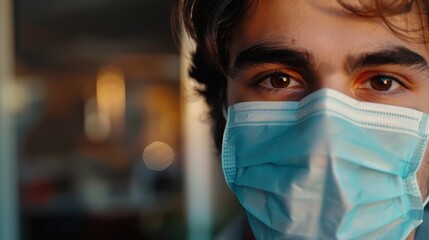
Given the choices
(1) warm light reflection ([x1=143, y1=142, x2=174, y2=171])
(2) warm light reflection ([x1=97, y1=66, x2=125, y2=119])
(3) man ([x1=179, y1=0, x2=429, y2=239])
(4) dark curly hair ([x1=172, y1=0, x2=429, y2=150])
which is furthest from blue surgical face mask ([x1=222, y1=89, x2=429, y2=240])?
(2) warm light reflection ([x1=97, y1=66, x2=125, y2=119])

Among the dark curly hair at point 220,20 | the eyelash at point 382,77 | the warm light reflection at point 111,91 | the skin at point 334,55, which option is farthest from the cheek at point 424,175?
the warm light reflection at point 111,91

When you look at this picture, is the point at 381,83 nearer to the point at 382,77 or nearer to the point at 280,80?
the point at 382,77

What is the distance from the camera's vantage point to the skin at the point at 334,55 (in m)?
1.05

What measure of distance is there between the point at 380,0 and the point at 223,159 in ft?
1.37

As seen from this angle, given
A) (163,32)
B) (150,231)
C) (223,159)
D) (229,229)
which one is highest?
(163,32)

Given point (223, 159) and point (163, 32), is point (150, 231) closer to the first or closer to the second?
point (163, 32)

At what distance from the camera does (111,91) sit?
5.20m

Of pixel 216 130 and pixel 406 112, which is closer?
pixel 406 112

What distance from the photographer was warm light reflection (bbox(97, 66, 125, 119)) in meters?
5.08

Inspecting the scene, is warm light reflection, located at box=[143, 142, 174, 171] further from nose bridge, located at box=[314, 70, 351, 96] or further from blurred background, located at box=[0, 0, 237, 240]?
nose bridge, located at box=[314, 70, 351, 96]

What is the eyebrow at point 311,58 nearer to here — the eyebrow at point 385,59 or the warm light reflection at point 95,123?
the eyebrow at point 385,59

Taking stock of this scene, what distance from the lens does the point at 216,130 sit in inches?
61.9

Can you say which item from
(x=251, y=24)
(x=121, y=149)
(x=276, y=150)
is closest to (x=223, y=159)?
(x=276, y=150)

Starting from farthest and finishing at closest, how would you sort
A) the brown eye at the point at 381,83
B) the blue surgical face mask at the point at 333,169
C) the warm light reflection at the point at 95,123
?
1. the warm light reflection at the point at 95,123
2. the brown eye at the point at 381,83
3. the blue surgical face mask at the point at 333,169
